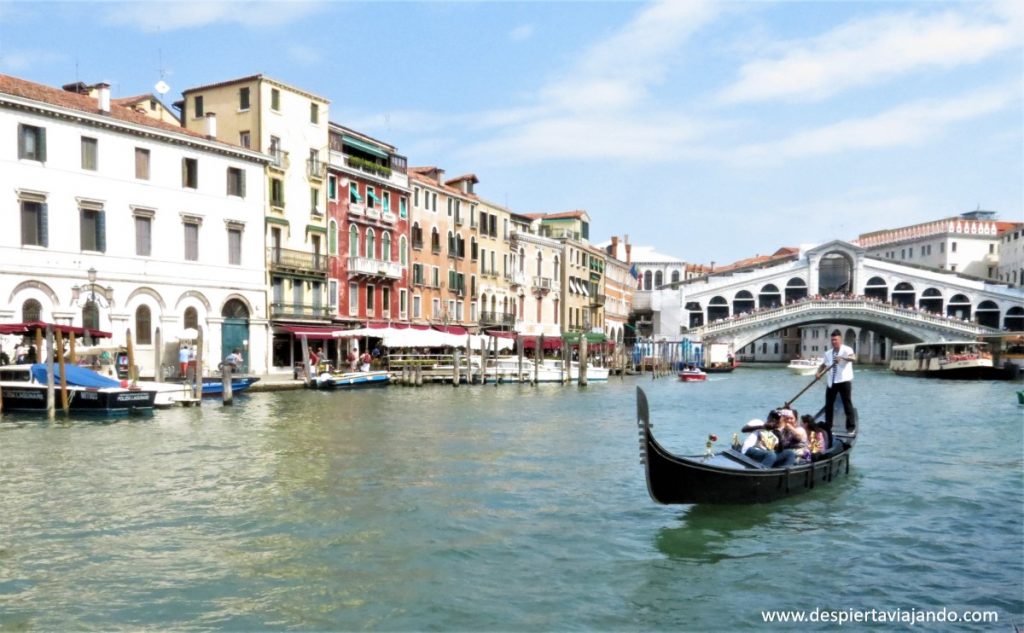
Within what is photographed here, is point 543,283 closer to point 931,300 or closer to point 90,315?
point 90,315

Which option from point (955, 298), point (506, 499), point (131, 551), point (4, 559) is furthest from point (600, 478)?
point (955, 298)

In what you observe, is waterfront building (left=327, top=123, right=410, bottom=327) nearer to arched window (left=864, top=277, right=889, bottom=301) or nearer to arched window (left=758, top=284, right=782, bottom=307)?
arched window (left=758, top=284, right=782, bottom=307)

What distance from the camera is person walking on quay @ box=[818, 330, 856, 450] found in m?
10.8

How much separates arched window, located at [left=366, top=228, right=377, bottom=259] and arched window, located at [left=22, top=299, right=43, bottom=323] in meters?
12.2

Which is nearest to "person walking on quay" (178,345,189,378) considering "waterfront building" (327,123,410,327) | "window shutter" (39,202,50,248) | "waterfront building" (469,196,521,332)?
"window shutter" (39,202,50,248)

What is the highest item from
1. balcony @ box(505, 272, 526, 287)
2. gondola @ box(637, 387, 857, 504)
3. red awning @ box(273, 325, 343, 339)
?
balcony @ box(505, 272, 526, 287)

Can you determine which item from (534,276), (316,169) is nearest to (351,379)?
(316,169)

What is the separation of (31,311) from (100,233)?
8.51ft

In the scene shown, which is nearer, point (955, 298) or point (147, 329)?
point (147, 329)

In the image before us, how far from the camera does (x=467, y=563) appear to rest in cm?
660

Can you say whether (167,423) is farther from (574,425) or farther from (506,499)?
(506,499)

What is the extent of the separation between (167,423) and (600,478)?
822 centimetres

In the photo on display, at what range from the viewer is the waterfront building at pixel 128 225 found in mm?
19531

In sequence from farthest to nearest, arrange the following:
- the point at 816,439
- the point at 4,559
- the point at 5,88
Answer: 1. the point at 5,88
2. the point at 816,439
3. the point at 4,559
